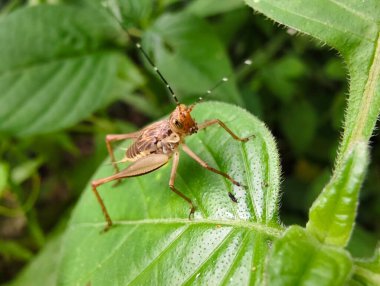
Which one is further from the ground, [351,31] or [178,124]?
[351,31]

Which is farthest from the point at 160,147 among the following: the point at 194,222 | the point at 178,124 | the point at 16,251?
the point at 16,251

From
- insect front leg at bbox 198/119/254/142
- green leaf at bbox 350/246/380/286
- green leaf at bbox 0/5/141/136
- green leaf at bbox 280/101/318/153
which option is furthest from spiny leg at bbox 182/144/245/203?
green leaf at bbox 280/101/318/153

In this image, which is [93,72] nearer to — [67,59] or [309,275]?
[67,59]

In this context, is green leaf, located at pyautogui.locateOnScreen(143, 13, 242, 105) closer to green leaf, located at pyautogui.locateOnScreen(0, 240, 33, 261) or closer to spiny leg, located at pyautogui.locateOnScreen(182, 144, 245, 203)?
spiny leg, located at pyautogui.locateOnScreen(182, 144, 245, 203)

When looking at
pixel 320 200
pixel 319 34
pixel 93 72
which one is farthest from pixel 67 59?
pixel 320 200

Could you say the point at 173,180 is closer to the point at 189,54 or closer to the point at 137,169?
the point at 137,169

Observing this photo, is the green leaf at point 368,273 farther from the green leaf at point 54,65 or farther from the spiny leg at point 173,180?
the green leaf at point 54,65

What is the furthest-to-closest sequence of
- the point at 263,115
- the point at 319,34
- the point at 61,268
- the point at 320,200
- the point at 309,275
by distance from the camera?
the point at 263,115, the point at 61,268, the point at 319,34, the point at 320,200, the point at 309,275
